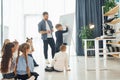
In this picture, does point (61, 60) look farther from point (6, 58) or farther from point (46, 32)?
point (6, 58)

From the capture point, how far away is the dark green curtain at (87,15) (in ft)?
32.7

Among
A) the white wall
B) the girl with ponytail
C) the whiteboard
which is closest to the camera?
the girl with ponytail

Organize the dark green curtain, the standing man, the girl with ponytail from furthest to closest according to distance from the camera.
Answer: the dark green curtain
the standing man
the girl with ponytail

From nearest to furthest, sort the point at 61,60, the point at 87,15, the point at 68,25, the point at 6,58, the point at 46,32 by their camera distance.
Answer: the point at 6,58, the point at 61,60, the point at 46,32, the point at 68,25, the point at 87,15

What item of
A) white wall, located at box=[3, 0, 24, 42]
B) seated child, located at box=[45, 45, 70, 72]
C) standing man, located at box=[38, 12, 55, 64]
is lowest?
seated child, located at box=[45, 45, 70, 72]

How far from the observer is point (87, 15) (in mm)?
10023

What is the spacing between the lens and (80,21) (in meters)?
9.99

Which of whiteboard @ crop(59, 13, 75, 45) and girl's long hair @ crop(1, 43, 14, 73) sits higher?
whiteboard @ crop(59, 13, 75, 45)

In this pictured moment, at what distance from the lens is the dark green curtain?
995 cm

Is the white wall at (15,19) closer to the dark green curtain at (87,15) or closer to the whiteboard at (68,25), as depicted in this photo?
the dark green curtain at (87,15)

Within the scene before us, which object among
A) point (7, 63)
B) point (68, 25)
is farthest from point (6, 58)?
point (68, 25)

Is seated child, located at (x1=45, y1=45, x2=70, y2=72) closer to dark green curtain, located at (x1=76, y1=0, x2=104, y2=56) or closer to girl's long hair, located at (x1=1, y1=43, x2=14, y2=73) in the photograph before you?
girl's long hair, located at (x1=1, y1=43, x2=14, y2=73)

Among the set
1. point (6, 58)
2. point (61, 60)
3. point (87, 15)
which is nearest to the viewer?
point (6, 58)

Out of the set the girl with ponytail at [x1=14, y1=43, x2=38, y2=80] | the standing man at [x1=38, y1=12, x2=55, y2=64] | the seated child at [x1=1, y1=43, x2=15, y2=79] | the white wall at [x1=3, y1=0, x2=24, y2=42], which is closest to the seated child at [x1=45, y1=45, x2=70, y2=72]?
the standing man at [x1=38, y1=12, x2=55, y2=64]
